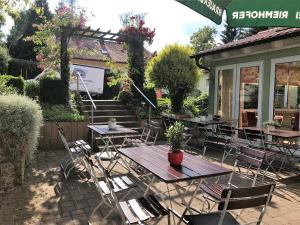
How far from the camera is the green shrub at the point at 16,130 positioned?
16.2ft

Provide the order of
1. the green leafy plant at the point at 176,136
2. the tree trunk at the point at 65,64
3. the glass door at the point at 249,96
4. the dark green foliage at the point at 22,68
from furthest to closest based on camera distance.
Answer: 1. the dark green foliage at the point at 22,68
2. the tree trunk at the point at 65,64
3. the glass door at the point at 249,96
4. the green leafy plant at the point at 176,136

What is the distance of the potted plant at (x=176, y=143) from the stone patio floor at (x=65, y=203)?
83 centimetres

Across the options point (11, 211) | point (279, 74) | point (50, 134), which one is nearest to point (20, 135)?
point (11, 211)

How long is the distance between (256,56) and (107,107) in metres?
5.10

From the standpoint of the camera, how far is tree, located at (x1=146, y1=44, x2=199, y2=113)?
1120 centimetres

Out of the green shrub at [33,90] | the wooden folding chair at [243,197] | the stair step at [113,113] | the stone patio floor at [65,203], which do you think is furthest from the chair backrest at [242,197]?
the green shrub at [33,90]

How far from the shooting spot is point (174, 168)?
3492 millimetres

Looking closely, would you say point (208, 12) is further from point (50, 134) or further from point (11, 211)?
point (50, 134)

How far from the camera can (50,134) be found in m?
8.40

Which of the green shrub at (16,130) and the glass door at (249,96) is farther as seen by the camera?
the glass door at (249,96)

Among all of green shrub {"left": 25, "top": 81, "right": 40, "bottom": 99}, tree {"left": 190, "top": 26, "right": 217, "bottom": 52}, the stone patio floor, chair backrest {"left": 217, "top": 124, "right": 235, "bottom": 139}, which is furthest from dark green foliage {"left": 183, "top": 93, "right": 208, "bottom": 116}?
tree {"left": 190, "top": 26, "right": 217, "bottom": 52}

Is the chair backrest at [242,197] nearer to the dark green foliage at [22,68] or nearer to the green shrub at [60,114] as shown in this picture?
the green shrub at [60,114]

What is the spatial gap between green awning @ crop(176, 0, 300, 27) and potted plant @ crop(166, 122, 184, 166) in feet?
4.05

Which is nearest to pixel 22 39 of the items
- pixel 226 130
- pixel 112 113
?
pixel 112 113
